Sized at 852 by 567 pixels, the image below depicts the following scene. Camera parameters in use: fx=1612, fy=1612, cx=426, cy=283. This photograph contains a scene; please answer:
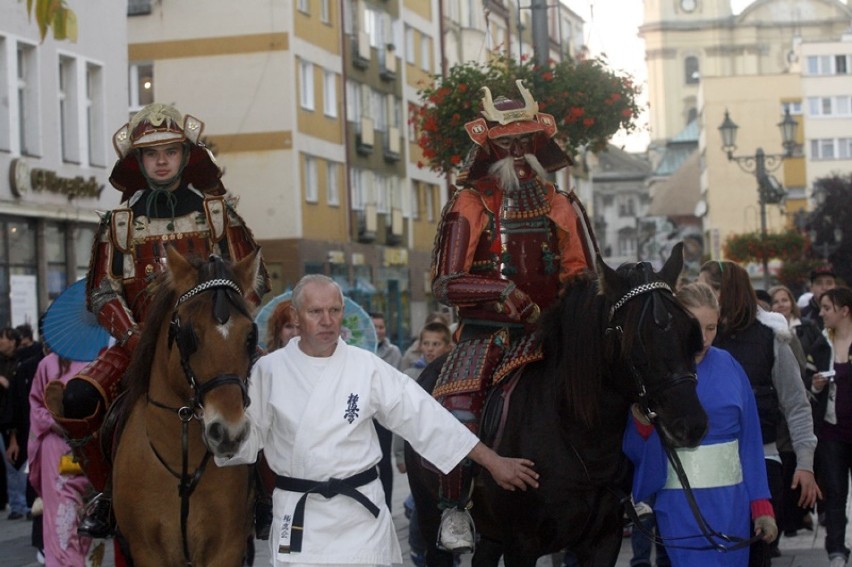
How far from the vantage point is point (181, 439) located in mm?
7590

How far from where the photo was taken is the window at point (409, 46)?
57138 mm

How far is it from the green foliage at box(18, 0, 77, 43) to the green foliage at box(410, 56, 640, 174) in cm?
1170

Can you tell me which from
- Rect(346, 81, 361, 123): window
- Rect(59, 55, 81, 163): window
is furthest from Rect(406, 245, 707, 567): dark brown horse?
Rect(346, 81, 361, 123): window

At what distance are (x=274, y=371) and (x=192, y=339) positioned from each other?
416 millimetres

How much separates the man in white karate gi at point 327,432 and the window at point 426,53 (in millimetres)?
51920

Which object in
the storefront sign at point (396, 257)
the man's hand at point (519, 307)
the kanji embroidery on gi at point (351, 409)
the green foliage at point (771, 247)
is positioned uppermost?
the storefront sign at point (396, 257)

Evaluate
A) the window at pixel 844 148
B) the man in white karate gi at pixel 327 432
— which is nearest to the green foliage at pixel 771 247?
the man in white karate gi at pixel 327 432

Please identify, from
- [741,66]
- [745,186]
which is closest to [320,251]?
[745,186]

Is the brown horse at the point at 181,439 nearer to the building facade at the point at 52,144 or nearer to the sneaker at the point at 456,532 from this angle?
the sneaker at the point at 456,532

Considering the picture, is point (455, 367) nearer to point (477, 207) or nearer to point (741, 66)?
point (477, 207)

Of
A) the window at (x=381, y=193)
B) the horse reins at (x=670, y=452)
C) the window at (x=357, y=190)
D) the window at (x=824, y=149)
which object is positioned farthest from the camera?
the window at (x=824, y=149)

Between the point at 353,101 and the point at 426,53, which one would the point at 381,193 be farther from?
the point at 426,53

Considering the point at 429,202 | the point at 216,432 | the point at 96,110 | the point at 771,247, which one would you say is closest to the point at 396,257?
the point at 429,202

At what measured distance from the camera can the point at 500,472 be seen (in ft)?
24.1
